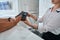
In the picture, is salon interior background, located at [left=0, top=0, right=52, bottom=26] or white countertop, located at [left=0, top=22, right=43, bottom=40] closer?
white countertop, located at [left=0, top=22, right=43, bottom=40]

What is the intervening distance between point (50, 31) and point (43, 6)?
1012 mm

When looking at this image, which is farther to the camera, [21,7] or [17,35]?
[21,7]

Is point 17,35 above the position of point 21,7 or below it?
below

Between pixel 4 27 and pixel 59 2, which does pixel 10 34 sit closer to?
pixel 4 27

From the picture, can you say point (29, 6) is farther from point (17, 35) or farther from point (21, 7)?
point (17, 35)

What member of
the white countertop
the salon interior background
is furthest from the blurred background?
the white countertop

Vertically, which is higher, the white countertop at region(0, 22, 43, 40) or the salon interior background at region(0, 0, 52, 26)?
the salon interior background at region(0, 0, 52, 26)

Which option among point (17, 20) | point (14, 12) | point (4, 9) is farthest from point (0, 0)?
point (17, 20)

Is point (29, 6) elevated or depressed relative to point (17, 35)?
elevated

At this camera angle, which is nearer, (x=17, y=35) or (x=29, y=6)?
(x=17, y=35)

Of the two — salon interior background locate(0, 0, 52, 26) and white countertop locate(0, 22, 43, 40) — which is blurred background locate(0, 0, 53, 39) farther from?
white countertop locate(0, 22, 43, 40)

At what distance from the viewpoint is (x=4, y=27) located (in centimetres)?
121

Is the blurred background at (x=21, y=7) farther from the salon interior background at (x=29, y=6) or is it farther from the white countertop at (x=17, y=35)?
the white countertop at (x=17, y=35)

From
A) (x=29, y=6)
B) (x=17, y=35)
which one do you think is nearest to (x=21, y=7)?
(x=29, y=6)
